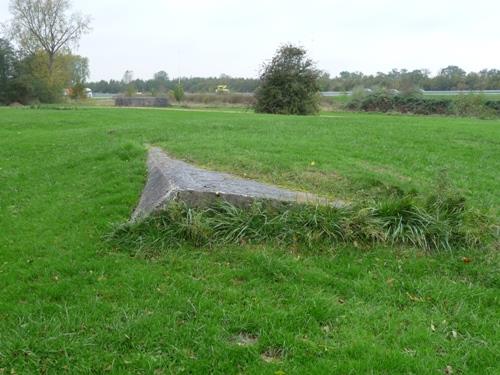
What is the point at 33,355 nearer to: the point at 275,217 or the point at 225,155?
the point at 275,217

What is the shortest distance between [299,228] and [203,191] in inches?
41.6

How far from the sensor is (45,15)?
169ft

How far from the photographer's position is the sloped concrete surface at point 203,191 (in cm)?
517

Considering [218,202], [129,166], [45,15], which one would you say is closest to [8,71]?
[45,15]

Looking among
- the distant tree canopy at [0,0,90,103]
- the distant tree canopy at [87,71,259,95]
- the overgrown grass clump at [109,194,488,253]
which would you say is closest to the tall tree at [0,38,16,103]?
the distant tree canopy at [0,0,90,103]

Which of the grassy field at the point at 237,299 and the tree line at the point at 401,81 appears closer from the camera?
the grassy field at the point at 237,299

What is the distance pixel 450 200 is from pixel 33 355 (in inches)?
167

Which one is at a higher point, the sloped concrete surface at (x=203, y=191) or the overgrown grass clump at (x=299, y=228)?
the sloped concrete surface at (x=203, y=191)

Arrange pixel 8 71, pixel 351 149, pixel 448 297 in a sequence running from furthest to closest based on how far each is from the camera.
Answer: pixel 8 71 → pixel 351 149 → pixel 448 297

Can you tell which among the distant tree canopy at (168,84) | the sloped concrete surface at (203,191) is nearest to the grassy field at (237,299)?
the sloped concrete surface at (203,191)

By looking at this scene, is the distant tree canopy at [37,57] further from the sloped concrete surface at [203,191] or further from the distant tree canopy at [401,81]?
the sloped concrete surface at [203,191]

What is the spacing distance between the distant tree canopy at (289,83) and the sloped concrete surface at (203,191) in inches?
815

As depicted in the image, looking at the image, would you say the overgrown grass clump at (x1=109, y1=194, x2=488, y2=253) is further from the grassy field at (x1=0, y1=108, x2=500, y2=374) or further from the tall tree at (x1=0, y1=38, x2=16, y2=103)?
the tall tree at (x1=0, y1=38, x2=16, y2=103)

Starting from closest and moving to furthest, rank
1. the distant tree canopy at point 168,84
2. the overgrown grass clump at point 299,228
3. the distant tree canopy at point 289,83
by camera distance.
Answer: the overgrown grass clump at point 299,228 → the distant tree canopy at point 289,83 → the distant tree canopy at point 168,84
